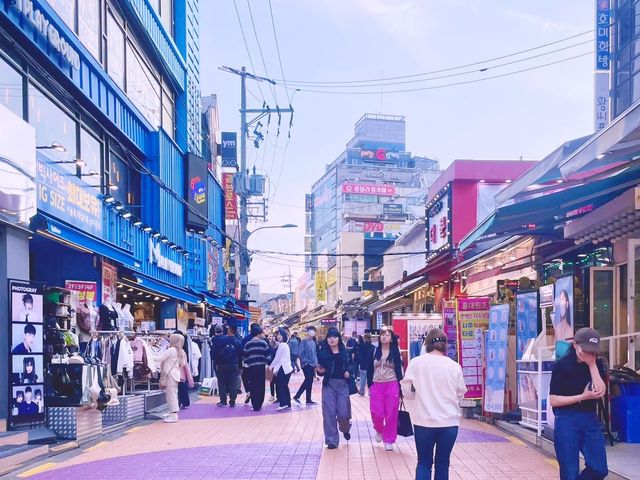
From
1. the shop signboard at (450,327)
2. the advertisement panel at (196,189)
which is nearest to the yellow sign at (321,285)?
the advertisement panel at (196,189)

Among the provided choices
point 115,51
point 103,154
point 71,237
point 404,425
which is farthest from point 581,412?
point 115,51

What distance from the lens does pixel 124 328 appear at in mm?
14547

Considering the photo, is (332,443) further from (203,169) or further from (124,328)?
(203,169)

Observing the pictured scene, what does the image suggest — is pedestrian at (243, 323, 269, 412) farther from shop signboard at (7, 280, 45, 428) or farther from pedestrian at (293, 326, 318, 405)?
shop signboard at (7, 280, 45, 428)

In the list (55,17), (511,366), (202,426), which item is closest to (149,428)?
(202,426)

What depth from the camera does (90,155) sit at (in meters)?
16.7

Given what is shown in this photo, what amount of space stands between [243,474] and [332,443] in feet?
6.23

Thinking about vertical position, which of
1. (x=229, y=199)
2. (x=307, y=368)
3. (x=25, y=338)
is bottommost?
(x=307, y=368)

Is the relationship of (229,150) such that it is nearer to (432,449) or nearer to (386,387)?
(386,387)

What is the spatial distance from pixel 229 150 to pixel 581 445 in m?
36.1

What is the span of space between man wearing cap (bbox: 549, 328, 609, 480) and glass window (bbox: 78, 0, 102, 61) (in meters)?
12.8

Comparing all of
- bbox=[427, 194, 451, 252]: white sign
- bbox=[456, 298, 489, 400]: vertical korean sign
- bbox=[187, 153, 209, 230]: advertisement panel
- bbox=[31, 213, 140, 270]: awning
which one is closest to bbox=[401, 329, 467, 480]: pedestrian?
bbox=[31, 213, 140, 270]: awning

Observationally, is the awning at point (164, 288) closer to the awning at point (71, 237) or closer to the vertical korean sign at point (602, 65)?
the awning at point (71, 237)

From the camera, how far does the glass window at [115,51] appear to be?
703 inches
